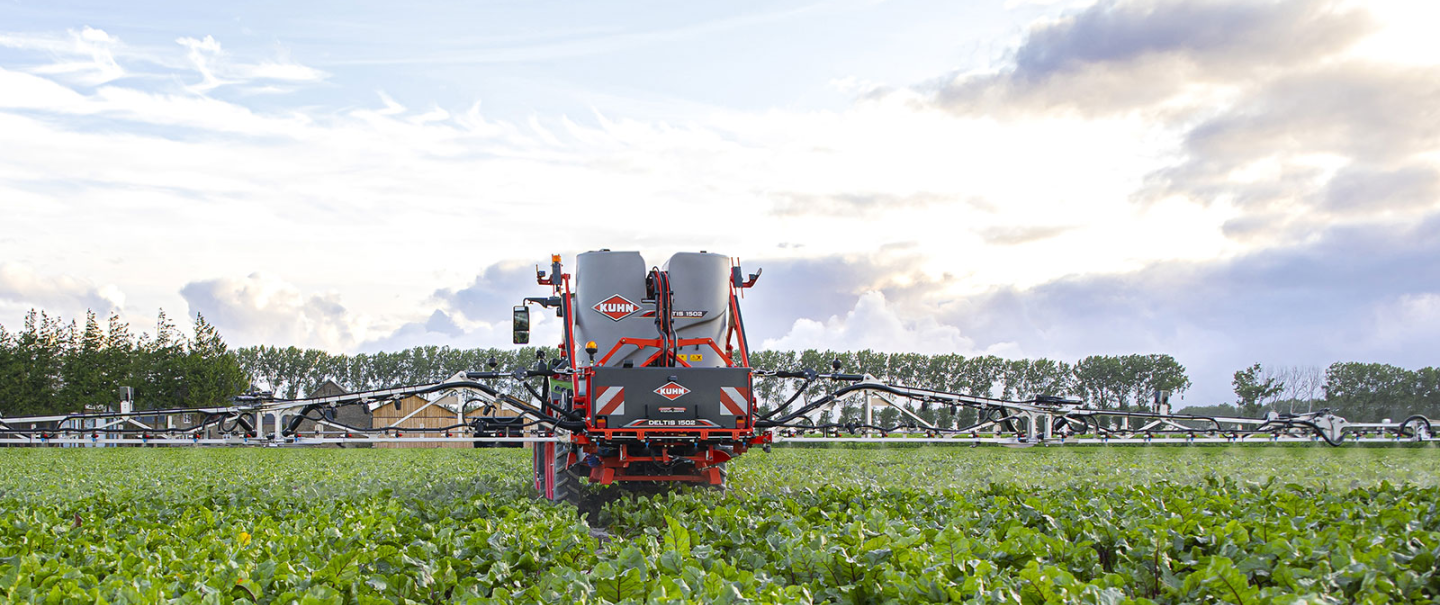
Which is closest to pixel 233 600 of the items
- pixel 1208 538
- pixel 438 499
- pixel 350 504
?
pixel 350 504

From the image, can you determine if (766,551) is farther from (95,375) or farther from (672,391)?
(95,375)

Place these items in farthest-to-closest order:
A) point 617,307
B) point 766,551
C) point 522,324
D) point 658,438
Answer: point 522,324 < point 617,307 < point 658,438 < point 766,551

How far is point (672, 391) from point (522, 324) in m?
3.20

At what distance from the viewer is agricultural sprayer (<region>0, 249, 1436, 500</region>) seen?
32.7 feet

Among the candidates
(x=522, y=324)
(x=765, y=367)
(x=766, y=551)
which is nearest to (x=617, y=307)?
(x=522, y=324)

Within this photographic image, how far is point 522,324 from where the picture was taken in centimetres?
1238

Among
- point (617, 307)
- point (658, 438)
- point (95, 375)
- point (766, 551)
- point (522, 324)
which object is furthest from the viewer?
point (95, 375)

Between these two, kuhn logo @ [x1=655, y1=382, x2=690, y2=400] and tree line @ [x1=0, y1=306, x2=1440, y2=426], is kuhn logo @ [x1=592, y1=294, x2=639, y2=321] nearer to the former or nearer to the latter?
kuhn logo @ [x1=655, y1=382, x2=690, y2=400]

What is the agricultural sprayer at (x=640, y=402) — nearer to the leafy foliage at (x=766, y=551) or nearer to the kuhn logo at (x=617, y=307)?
the kuhn logo at (x=617, y=307)

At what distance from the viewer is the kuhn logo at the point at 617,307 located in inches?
463

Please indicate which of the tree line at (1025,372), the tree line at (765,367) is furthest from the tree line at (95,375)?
the tree line at (1025,372)

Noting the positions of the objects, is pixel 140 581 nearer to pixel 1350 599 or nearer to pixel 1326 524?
pixel 1350 599

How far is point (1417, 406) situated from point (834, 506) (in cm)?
7446

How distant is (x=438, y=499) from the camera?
1059 cm
